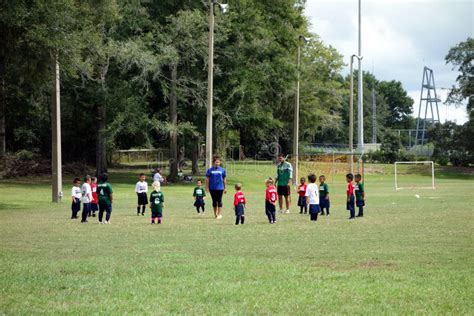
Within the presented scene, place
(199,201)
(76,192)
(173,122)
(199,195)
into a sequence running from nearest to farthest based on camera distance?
(76,192) < (199,195) < (199,201) < (173,122)

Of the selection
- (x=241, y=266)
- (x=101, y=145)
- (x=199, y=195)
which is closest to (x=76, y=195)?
(x=199, y=195)

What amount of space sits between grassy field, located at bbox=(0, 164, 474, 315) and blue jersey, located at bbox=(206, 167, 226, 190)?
4.08 feet

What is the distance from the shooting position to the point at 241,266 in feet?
42.2

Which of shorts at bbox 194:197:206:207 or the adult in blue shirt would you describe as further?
shorts at bbox 194:197:206:207

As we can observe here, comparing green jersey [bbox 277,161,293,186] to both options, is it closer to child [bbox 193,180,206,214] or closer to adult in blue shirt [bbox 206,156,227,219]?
adult in blue shirt [bbox 206,156,227,219]

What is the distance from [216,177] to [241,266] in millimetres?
11279

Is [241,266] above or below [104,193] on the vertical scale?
below

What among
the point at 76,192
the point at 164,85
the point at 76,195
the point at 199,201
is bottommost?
the point at 199,201

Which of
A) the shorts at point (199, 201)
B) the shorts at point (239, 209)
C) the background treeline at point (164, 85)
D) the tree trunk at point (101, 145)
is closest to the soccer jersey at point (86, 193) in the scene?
the shorts at point (199, 201)

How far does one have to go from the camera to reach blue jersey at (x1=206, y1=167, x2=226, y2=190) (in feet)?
78.8

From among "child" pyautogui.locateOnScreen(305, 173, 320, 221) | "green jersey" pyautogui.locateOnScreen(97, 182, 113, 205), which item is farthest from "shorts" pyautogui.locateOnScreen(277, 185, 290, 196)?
"green jersey" pyautogui.locateOnScreen(97, 182, 113, 205)

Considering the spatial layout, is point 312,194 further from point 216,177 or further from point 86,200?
point 86,200

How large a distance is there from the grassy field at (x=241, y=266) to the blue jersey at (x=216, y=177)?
124 cm

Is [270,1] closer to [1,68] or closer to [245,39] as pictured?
[245,39]
